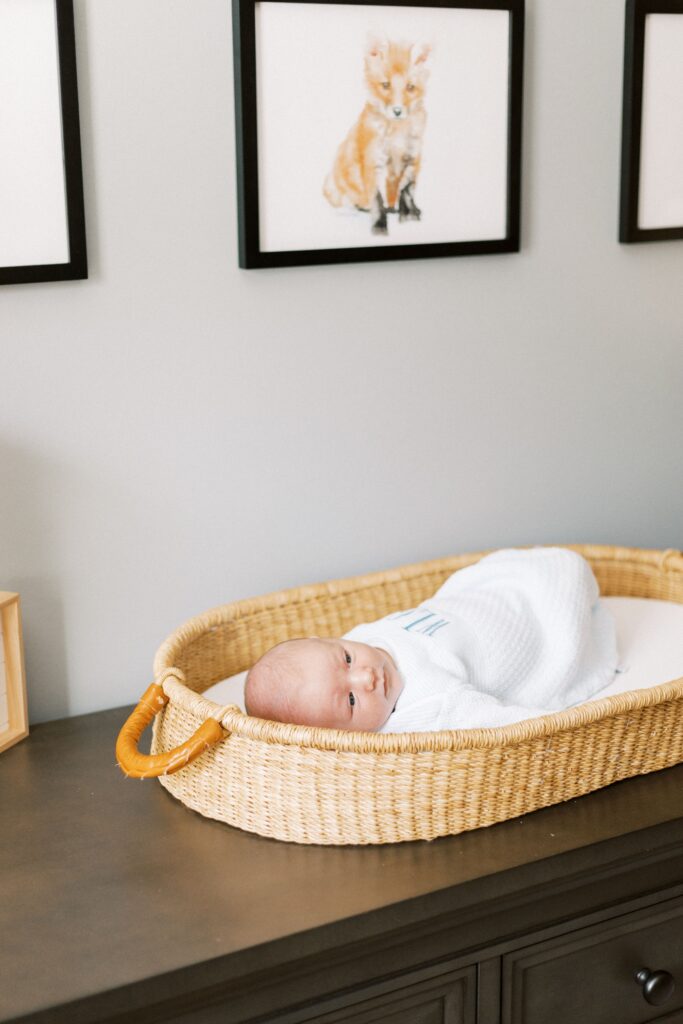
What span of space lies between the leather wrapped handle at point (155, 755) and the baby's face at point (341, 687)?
0.14 metres

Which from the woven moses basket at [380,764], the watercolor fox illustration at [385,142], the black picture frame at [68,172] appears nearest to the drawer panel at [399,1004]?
the woven moses basket at [380,764]

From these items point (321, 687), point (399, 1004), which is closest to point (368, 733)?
point (321, 687)

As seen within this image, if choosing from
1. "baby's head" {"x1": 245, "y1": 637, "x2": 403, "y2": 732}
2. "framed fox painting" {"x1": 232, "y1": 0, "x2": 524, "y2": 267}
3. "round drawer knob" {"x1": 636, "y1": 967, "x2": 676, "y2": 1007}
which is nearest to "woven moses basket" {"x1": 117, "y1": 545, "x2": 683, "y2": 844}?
"baby's head" {"x1": 245, "y1": 637, "x2": 403, "y2": 732}

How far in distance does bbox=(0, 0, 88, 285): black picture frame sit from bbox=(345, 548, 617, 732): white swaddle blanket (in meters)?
0.60

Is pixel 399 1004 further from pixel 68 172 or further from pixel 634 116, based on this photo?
pixel 634 116

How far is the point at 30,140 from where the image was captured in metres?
1.44

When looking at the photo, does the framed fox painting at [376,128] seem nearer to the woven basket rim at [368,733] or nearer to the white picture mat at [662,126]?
the white picture mat at [662,126]

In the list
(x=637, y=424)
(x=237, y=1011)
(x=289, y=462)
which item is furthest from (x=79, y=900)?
(x=637, y=424)

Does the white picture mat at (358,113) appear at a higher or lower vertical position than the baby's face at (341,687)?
higher

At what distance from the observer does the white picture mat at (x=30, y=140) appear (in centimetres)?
141

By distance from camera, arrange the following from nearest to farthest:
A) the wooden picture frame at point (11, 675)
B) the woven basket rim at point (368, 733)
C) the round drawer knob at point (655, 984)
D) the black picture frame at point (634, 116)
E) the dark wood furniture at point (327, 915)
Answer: the dark wood furniture at point (327, 915) < the woven basket rim at point (368, 733) < the round drawer knob at point (655, 984) < the wooden picture frame at point (11, 675) < the black picture frame at point (634, 116)

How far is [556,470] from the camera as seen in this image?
1963 millimetres

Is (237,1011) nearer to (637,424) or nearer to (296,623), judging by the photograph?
(296,623)

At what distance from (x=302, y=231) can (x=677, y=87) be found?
2.38 feet
